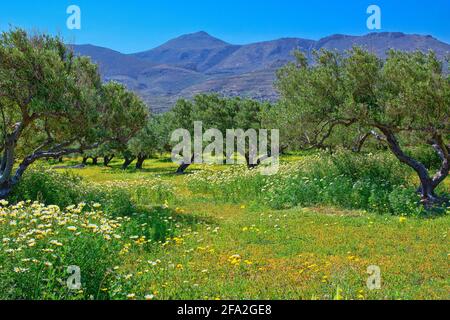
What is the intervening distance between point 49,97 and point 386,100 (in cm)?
1316

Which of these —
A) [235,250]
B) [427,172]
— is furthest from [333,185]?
[235,250]

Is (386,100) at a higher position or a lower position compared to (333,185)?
higher

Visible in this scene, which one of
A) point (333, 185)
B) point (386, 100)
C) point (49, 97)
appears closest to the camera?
point (49, 97)

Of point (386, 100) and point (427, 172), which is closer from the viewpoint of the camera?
point (386, 100)

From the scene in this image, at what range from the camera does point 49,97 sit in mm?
15781

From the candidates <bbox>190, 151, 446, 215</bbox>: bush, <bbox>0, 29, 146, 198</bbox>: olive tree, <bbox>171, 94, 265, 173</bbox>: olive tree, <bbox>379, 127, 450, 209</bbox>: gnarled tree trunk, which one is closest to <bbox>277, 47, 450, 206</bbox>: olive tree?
<bbox>379, 127, 450, 209</bbox>: gnarled tree trunk

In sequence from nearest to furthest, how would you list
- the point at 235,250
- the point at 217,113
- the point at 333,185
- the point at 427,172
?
the point at 235,250 < the point at 333,185 < the point at 427,172 < the point at 217,113

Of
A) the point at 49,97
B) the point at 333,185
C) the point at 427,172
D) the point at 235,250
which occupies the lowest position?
the point at 235,250

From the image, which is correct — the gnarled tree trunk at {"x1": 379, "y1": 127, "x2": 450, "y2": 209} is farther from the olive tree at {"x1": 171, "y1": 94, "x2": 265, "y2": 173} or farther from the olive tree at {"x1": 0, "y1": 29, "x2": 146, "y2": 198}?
the olive tree at {"x1": 171, "y1": 94, "x2": 265, "y2": 173}

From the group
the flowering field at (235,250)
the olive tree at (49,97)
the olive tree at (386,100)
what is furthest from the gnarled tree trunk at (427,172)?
the olive tree at (49,97)

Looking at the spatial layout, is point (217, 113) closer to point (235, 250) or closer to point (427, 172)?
point (427, 172)

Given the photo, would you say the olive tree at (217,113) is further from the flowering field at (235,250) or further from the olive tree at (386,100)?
the flowering field at (235,250)

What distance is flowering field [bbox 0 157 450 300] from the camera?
25.0ft

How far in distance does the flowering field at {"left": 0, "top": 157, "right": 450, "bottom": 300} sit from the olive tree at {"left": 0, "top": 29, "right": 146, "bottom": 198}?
133 inches
